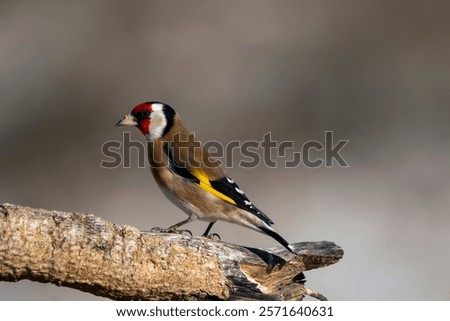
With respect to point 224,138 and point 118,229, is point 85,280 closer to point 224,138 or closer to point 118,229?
point 118,229

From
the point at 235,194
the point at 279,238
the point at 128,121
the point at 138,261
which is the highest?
the point at 128,121

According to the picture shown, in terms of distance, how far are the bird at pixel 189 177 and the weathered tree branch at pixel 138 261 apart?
35 cm

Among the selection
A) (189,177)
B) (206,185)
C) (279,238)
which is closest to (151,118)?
(189,177)

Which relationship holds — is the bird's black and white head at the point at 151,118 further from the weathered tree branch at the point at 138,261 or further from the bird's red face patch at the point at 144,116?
the weathered tree branch at the point at 138,261

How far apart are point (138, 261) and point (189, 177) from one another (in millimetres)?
1037

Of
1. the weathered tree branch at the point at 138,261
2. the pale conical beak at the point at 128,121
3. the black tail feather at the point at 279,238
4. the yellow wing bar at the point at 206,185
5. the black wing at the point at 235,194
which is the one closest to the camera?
the weathered tree branch at the point at 138,261

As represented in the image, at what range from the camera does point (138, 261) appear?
341cm

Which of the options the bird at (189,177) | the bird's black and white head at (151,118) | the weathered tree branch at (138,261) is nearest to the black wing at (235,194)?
the bird at (189,177)

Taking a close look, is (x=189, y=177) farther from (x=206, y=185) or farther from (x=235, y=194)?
(x=235, y=194)

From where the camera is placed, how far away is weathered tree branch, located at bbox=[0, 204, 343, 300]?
3209 mm

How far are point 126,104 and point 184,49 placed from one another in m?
1.12

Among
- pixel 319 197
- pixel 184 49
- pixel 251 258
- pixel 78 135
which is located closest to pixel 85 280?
pixel 251 258

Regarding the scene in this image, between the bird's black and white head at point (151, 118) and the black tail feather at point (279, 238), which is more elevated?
the bird's black and white head at point (151, 118)

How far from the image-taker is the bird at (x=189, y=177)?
4.25 m
